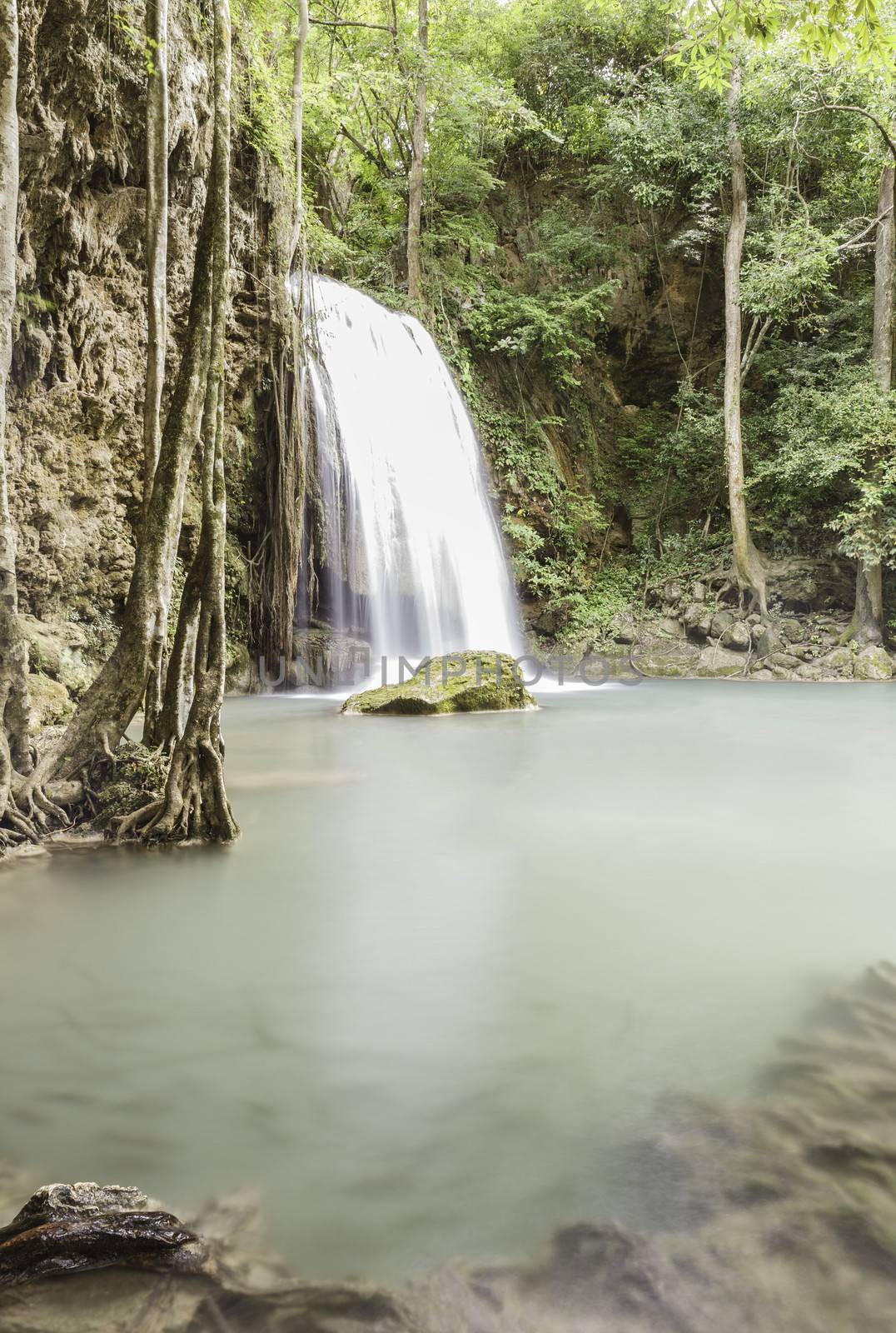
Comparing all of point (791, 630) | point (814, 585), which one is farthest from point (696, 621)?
point (814, 585)

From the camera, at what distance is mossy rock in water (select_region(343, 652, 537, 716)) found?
9.73 meters

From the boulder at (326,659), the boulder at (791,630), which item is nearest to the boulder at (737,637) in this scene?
the boulder at (791,630)

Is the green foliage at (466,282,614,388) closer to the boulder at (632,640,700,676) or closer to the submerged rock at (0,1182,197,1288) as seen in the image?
the boulder at (632,640,700,676)

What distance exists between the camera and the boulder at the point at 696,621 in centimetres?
1638

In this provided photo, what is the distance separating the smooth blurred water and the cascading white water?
24.3ft

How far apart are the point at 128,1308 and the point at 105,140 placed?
8.79 metres

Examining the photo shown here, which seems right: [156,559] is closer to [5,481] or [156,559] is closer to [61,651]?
[5,481]

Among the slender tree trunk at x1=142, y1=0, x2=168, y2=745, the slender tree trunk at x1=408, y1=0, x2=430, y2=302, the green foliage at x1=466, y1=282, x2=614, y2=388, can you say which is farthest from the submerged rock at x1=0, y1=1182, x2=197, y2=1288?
the slender tree trunk at x1=408, y1=0, x2=430, y2=302

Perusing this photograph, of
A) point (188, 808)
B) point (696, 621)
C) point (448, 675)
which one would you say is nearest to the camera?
point (188, 808)

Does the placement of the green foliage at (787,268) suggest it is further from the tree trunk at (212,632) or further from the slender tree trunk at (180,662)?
the slender tree trunk at (180,662)

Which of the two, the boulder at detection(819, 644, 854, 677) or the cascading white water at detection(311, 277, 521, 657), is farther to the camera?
the boulder at detection(819, 644, 854, 677)

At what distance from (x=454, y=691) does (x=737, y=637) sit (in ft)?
26.5

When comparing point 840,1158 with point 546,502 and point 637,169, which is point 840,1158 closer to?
point 546,502

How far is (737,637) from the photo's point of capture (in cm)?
1582
